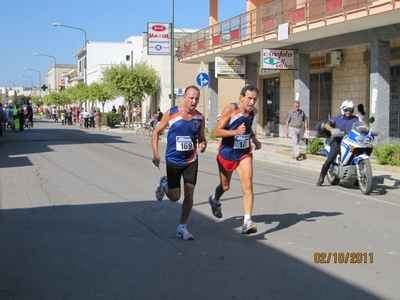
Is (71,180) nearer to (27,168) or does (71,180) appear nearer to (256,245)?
(27,168)

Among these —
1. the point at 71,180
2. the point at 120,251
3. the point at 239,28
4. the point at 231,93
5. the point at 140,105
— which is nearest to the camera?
the point at 120,251

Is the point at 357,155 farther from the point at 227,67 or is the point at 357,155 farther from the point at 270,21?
the point at 227,67

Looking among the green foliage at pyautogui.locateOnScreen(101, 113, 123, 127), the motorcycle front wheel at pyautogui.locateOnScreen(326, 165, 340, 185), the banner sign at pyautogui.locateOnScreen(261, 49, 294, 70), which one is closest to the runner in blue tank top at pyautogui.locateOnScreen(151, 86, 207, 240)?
the motorcycle front wheel at pyautogui.locateOnScreen(326, 165, 340, 185)

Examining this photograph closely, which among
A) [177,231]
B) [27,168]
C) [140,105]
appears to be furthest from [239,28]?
[140,105]

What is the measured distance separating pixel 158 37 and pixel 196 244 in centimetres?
2566

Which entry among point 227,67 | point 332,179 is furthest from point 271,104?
point 332,179

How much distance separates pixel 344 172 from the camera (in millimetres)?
10781

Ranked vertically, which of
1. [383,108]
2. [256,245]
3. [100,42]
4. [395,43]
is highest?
[100,42]

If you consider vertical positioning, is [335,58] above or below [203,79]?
above

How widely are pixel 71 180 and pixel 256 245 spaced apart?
6.75 m

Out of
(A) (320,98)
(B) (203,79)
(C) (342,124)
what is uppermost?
(B) (203,79)

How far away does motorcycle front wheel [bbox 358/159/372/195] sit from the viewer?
10281 mm

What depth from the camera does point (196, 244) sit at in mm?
6359
